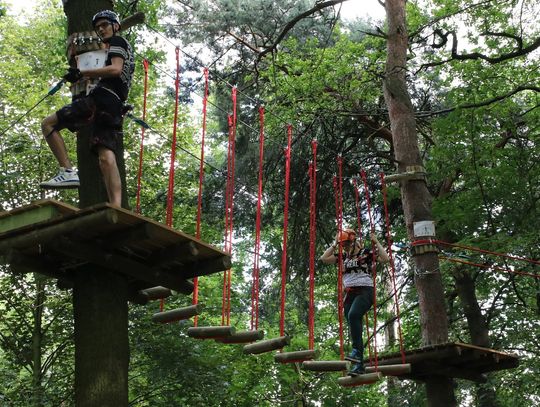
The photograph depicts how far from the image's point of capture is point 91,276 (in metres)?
4.78

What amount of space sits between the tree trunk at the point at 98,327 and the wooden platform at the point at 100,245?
118mm

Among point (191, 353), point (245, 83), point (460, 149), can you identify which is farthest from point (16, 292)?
point (460, 149)

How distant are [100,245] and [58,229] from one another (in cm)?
40

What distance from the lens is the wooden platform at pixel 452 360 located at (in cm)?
716

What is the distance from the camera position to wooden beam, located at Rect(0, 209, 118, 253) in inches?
159

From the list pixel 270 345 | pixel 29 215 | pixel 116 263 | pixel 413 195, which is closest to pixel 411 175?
pixel 413 195

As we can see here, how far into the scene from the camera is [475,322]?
39.6 ft

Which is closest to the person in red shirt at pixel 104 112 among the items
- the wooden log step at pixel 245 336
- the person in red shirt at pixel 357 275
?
the wooden log step at pixel 245 336

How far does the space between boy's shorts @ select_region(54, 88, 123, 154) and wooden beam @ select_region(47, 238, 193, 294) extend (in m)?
0.72

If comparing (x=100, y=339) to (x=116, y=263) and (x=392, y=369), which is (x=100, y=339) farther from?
(x=392, y=369)

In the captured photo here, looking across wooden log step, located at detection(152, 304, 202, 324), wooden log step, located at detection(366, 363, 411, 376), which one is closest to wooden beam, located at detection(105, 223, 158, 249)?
wooden log step, located at detection(152, 304, 202, 324)

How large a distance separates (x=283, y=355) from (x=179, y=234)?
2.18 metres

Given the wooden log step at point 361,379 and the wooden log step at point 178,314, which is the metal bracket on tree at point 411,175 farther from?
the wooden log step at point 178,314

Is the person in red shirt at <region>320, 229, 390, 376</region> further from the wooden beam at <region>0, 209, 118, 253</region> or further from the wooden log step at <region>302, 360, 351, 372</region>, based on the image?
the wooden beam at <region>0, 209, 118, 253</region>
